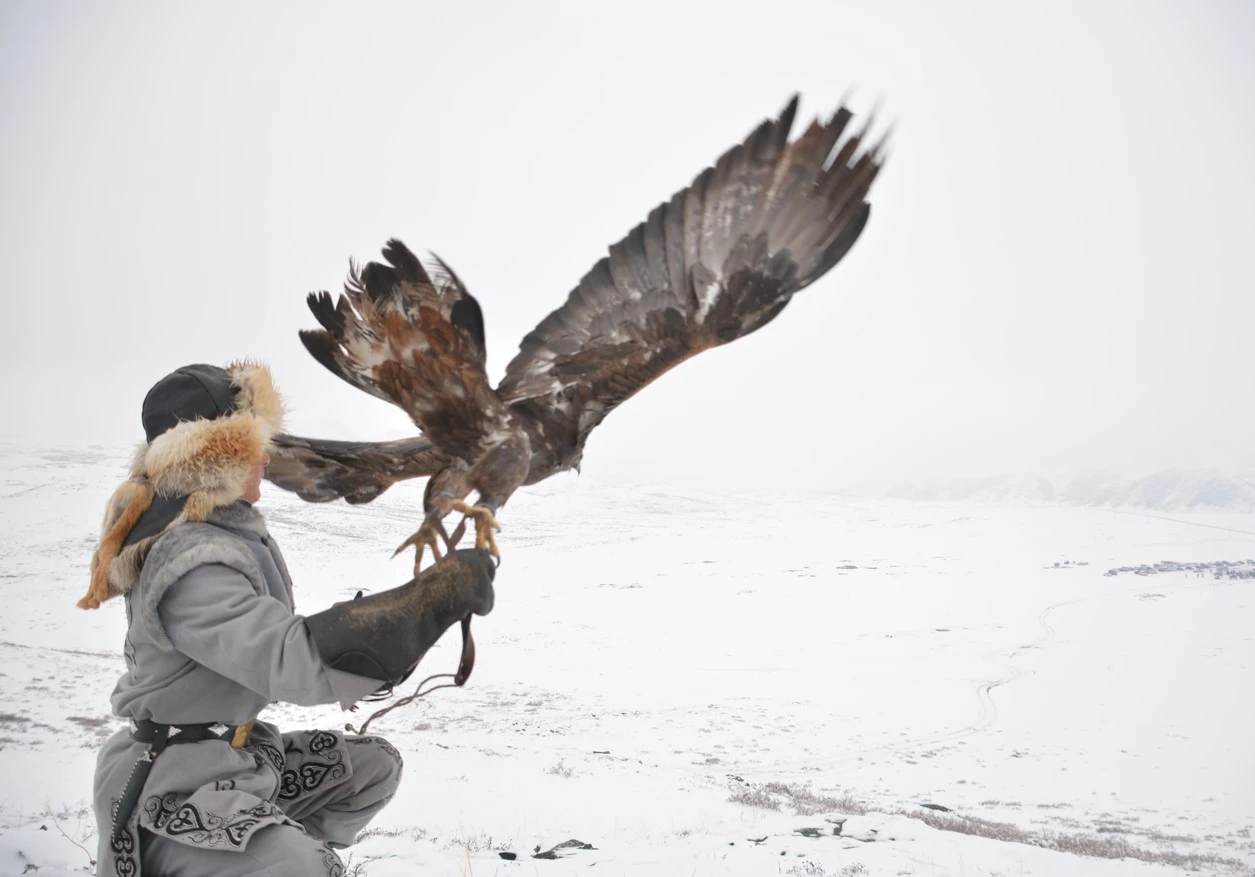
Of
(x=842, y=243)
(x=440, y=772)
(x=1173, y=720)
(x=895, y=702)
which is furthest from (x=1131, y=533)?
(x=842, y=243)

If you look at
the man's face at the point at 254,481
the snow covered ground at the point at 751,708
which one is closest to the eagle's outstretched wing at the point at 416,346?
the man's face at the point at 254,481

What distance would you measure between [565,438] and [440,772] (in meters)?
7.31

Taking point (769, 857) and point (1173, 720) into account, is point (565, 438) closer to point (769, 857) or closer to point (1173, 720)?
point (769, 857)

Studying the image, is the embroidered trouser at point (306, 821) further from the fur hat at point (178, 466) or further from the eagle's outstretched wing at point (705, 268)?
the eagle's outstretched wing at point (705, 268)

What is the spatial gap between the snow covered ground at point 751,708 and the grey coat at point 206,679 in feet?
8.15

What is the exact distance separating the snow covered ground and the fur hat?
282 cm

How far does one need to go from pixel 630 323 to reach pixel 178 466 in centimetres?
188

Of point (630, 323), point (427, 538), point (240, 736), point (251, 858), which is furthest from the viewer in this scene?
point (630, 323)

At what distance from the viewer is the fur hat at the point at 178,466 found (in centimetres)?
181

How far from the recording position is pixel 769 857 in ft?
18.5

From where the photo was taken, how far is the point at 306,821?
2.34 meters

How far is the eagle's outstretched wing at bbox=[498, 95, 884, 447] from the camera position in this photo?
3.15 m

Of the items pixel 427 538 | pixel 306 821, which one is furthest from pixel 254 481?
pixel 306 821

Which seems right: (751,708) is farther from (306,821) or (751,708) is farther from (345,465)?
Answer: (306,821)
